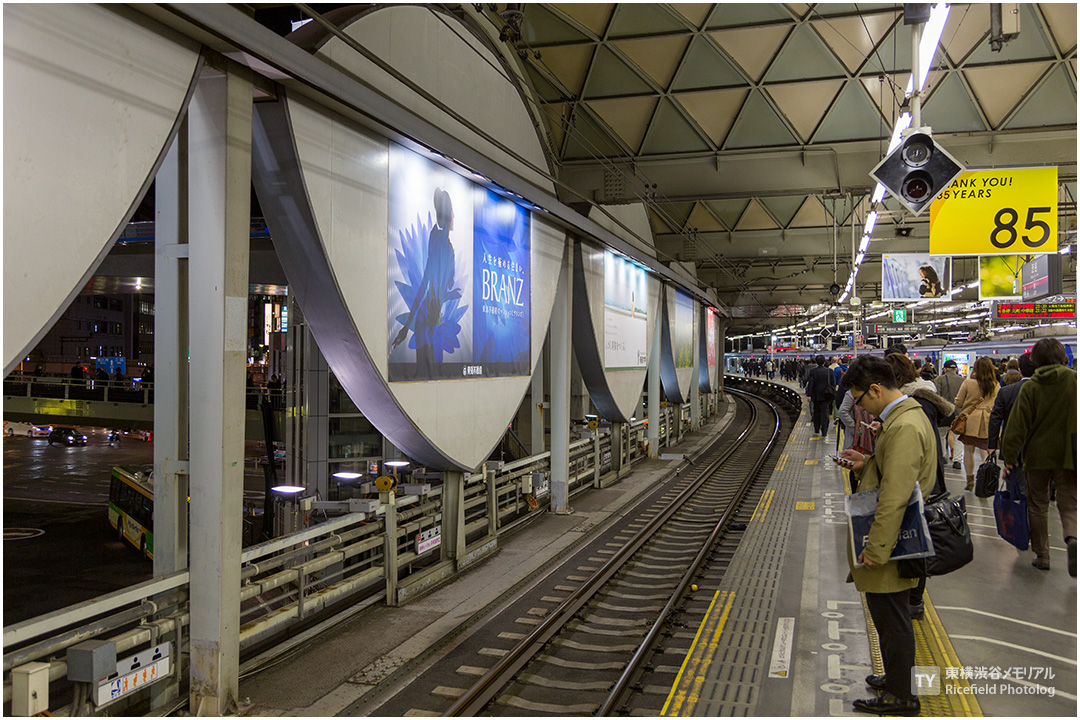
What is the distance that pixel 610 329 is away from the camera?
12.7 meters

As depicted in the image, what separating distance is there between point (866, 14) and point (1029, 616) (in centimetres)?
774

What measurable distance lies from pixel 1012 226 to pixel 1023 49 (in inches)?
101

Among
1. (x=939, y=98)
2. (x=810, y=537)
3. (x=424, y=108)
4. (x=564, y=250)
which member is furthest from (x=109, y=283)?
(x=939, y=98)

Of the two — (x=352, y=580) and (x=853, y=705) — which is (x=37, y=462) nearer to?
(x=352, y=580)

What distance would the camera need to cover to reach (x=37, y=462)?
2536cm

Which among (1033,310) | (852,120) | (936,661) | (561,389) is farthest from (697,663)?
(1033,310)

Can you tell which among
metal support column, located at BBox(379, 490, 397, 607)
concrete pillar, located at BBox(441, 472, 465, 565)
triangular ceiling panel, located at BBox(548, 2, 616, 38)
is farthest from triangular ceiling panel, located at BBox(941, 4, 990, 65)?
metal support column, located at BBox(379, 490, 397, 607)

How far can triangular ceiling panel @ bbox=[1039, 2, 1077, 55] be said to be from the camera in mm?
9258

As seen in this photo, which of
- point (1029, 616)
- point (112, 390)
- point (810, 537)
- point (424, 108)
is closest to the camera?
point (1029, 616)

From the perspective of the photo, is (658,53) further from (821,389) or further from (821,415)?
(821,415)

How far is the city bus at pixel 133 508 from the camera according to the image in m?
12.4

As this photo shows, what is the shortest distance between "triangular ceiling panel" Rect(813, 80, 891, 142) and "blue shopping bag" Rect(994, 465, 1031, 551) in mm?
7048

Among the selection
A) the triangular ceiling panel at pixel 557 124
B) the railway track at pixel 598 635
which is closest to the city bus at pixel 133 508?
the railway track at pixel 598 635

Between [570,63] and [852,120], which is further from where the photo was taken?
[852,120]
